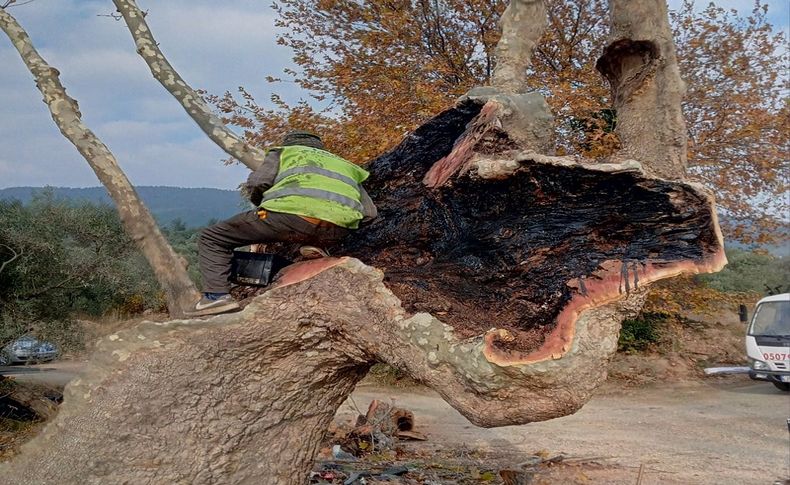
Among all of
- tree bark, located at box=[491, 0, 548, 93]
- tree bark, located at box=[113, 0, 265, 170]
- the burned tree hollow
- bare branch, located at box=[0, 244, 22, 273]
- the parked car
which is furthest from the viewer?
the parked car

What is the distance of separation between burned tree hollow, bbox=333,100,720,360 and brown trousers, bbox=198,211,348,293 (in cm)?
32

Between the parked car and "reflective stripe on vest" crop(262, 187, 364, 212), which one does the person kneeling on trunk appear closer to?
"reflective stripe on vest" crop(262, 187, 364, 212)

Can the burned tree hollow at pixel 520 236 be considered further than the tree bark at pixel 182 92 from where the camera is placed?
No

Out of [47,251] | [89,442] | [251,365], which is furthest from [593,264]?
[47,251]

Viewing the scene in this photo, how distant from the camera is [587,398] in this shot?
2539 millimetres

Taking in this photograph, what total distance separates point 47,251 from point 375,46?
789cm

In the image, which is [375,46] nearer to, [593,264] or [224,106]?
[224,106]

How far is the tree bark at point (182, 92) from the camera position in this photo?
3.85m

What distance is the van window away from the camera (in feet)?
41.9

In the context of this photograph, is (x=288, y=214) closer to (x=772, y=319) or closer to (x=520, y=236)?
(x=520, y=236)

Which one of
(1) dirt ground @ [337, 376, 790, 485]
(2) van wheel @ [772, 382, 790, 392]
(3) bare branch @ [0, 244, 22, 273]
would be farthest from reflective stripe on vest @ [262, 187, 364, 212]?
(2) van wheel @ [772, 382, 790, 392]

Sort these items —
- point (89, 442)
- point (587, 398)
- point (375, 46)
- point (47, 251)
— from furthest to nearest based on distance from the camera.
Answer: point (375, 46), point (47, 251), point (89, 442), point (587, 398)

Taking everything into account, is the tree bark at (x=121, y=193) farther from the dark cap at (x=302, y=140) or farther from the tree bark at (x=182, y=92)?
the dark cap at (x=302, y=140)

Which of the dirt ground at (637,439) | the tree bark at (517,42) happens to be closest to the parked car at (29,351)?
the dirt ground at (637,439)
